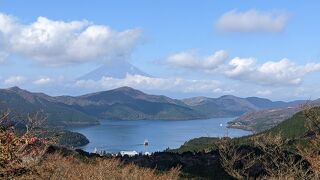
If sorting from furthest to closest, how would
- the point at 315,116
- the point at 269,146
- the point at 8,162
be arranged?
the point at 269,146 < the point at 315,116 < the point at 8,162

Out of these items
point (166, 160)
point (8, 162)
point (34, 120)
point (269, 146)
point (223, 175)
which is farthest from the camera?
point (166, 160)

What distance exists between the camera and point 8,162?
419 inches

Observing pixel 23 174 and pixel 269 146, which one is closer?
pixel 23 174

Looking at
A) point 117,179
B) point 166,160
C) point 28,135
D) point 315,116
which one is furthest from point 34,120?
point 166,160

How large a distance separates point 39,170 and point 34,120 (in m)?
1.39

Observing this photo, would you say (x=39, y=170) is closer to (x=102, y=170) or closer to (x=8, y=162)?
(x=8, y=162)

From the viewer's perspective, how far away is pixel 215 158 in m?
132

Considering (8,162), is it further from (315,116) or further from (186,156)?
(186,156)

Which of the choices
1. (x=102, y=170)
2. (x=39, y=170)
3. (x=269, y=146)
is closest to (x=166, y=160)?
(x=269, y=146)

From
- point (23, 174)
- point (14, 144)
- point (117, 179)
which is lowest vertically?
point (117, 179)

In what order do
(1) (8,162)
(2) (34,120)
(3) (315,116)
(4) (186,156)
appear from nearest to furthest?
(1) (8,162) < (2) (34,120) < (3) (315,116) < (4) (186,156)

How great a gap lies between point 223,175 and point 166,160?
75.3ft

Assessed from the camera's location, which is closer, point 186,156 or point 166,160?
point 166,160

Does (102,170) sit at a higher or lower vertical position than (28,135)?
lower
